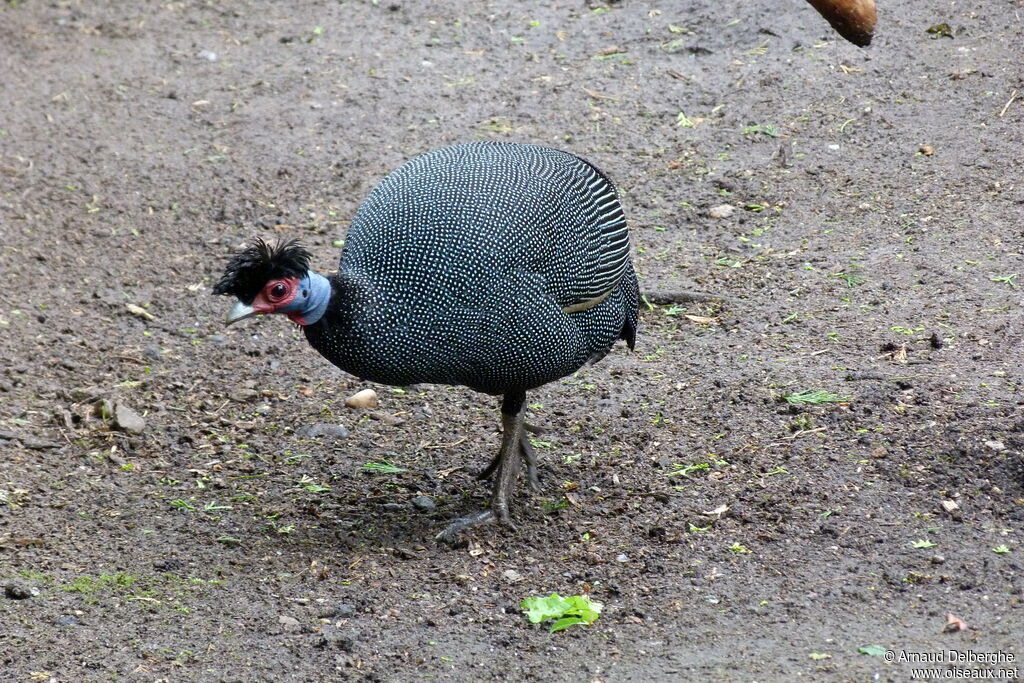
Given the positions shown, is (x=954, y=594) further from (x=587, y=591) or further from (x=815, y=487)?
(x=587, y=591)

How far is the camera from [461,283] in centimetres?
362

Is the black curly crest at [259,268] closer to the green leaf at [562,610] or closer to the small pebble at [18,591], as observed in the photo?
the small pebble at [18,591]

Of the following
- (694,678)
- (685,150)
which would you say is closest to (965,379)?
(694,678)

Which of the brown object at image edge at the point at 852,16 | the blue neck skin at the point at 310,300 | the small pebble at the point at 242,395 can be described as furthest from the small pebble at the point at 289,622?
the brown object at image edge at the point at 852,16

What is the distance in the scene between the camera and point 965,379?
15.0ft

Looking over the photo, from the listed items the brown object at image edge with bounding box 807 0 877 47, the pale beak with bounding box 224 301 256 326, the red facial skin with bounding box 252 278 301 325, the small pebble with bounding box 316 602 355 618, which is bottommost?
the small pebble with bounding box 316 602 355 618

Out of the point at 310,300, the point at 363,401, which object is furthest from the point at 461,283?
the point at 363,401

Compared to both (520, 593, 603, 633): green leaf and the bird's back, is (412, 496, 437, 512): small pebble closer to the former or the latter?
the bird's back

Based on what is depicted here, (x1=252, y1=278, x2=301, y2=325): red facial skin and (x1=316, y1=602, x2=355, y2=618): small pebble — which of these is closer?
(x1=252, y1=278, x2=301, y2=325): red facial skin

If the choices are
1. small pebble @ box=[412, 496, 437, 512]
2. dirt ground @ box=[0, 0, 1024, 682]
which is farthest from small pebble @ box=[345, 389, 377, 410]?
small pebble @ box=[412, 496, 437, 512]

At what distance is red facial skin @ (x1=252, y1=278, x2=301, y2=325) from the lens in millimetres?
3447

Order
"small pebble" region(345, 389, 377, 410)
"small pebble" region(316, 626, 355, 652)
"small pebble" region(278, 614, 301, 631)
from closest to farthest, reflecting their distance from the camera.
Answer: "small pebble" region(316, 626, 355, 652) → "small pebble" region(278, 614, 301, 631) → "small pebble" region(345, 389, 377, 410)

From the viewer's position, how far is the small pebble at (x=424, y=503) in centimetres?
431

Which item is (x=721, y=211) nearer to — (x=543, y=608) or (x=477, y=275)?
(x=477, y=275)
